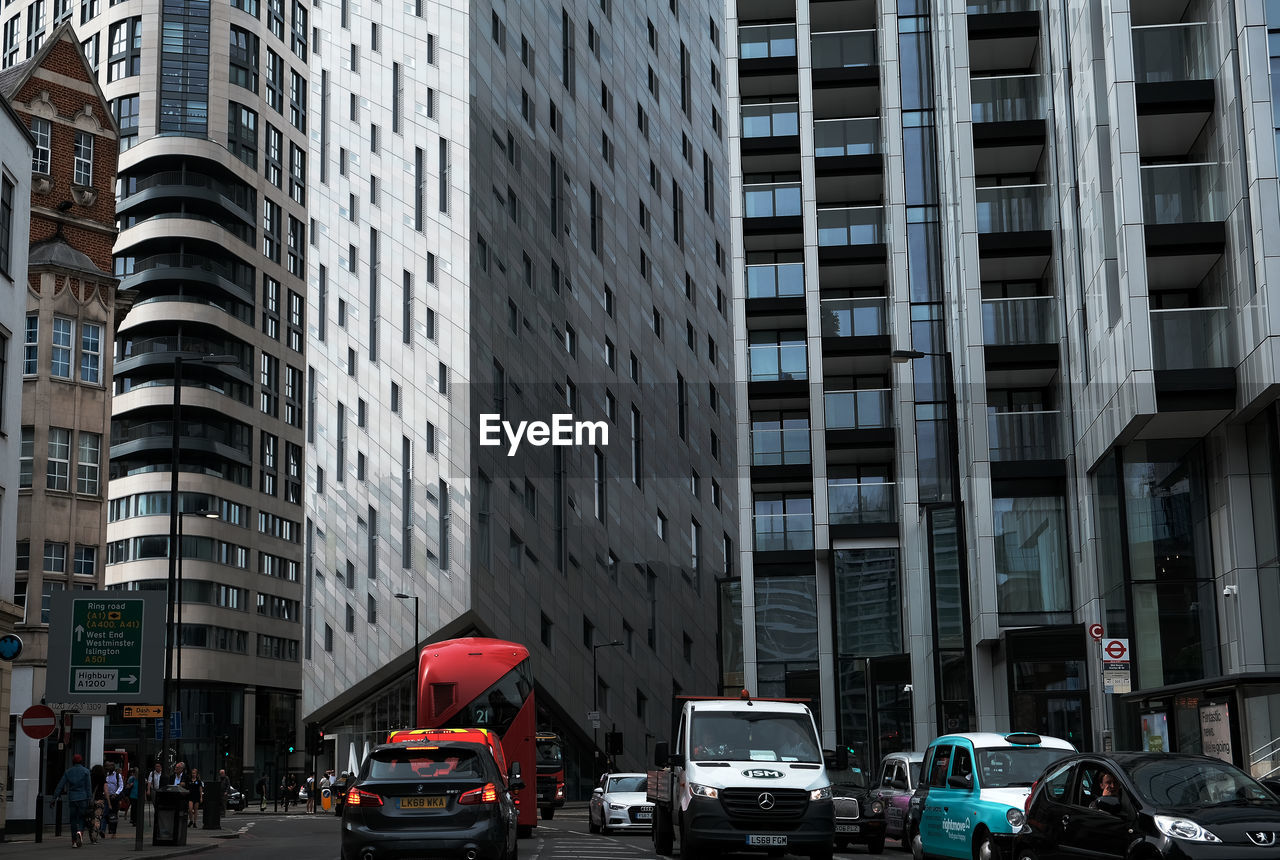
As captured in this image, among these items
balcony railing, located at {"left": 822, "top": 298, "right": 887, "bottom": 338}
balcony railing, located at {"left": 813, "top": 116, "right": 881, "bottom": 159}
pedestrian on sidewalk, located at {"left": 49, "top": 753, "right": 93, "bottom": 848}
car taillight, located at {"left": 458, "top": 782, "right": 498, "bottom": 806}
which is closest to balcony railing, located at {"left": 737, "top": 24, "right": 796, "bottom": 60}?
balcony railing, located at {"left": 813, "top": 116, "right": 881, "bottom": 159}

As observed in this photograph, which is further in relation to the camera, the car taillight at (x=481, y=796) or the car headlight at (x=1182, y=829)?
the car taillight at (x=481, y=796)

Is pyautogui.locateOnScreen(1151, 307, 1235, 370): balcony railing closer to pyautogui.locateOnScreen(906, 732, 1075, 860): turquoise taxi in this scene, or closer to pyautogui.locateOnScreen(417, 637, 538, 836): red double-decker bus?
pyautogui.locateOnScreen(906, 732, 1075, 860): turquoise taxi

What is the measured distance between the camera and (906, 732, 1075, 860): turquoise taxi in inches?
715

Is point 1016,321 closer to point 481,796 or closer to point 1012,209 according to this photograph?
point 1012,209

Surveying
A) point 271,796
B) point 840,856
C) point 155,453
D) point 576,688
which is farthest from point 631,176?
point 840,856

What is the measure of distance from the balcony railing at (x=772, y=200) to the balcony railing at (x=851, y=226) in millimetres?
1023

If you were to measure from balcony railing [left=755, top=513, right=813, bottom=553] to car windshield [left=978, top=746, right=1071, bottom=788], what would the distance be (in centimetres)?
2978

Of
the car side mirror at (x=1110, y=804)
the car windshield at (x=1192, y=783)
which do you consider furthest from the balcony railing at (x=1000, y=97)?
the car side mirror at (x=1110, y=804)

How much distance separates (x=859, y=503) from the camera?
49.7m

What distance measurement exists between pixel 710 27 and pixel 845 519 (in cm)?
5568

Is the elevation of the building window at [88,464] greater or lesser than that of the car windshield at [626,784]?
greater

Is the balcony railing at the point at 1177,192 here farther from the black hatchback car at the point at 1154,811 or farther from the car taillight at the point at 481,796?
the car taillight at the point at 481,796

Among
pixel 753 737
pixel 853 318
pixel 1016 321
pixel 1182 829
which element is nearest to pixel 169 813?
pixel 753 737

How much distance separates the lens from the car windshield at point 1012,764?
19141 mm
